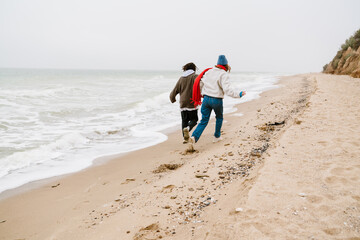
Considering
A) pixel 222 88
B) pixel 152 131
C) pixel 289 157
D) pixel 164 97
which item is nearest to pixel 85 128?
pixel 152 131

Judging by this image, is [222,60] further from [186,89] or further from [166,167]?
[166,167]

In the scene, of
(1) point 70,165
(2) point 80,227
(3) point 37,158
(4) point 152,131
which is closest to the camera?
(2) point 80,227

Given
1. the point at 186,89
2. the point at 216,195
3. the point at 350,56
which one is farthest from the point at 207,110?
the point at 350,56

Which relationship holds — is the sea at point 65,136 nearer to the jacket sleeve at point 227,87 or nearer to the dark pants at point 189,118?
the dark pants at point 189,118

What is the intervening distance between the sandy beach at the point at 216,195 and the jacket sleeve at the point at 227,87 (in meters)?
Result: 0.97

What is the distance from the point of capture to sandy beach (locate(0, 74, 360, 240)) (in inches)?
81.9

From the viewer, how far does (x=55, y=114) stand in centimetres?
1069

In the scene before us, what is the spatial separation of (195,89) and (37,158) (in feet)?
Answer: 12.4

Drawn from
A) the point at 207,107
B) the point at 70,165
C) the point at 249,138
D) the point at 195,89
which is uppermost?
the point at 195,89

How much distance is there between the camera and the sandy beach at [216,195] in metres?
2.08

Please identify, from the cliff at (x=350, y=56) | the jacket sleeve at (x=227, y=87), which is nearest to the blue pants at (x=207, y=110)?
the jacket sleeve at (x=227, y=87)

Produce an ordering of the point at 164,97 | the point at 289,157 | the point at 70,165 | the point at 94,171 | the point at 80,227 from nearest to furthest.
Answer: the point at 80,227 < the point at 289,157 < the point at 94,171 < the point at 70,165 < the point at 164,97

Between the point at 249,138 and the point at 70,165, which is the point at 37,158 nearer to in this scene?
the point at 70,165

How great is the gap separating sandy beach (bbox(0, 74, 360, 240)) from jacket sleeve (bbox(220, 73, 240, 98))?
97 centimetres
